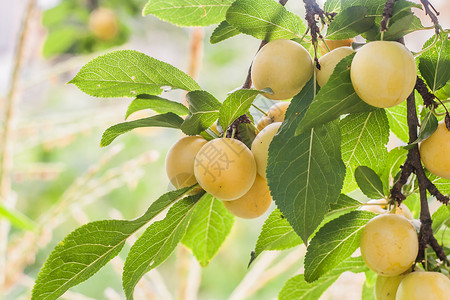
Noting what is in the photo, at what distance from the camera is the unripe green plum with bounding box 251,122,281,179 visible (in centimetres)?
34

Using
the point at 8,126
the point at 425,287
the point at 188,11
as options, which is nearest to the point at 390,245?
the point at 425,287

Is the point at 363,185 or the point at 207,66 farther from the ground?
the point at 207,66

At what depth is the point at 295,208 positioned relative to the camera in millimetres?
302

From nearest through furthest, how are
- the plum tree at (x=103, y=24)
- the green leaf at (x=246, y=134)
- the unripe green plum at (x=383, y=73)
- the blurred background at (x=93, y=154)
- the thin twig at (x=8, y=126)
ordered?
the unripe green plum at (x=383, y=73) → the green leaf at (x=246, y=134) → the thin twig at (x=8, y=126) → the blurred background at (x=93, y=154) → the plum tree at (x=103, y=24)

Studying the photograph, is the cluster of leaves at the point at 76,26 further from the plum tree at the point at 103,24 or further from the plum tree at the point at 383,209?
the plum tree at the point at 383,209

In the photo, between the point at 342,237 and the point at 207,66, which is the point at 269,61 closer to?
the point at 342,237

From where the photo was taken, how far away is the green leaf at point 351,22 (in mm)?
312

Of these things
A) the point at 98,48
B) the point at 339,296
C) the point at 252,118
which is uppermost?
the point at 98,48

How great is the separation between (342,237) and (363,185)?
0.04 metres

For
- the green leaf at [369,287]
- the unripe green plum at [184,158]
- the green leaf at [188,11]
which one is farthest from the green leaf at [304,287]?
the green leaf at [188,11]

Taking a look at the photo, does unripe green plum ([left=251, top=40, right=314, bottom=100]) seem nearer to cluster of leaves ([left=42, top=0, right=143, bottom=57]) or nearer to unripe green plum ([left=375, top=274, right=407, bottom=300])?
unripe green plum ([left=375, top=274, right=407, bottom=300])

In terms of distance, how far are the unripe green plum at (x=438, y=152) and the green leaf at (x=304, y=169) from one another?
63 millimetres

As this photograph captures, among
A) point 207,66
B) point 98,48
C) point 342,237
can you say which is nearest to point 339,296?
point 342,237

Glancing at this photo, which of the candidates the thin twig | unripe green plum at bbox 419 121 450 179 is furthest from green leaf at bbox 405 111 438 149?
the thin twig
